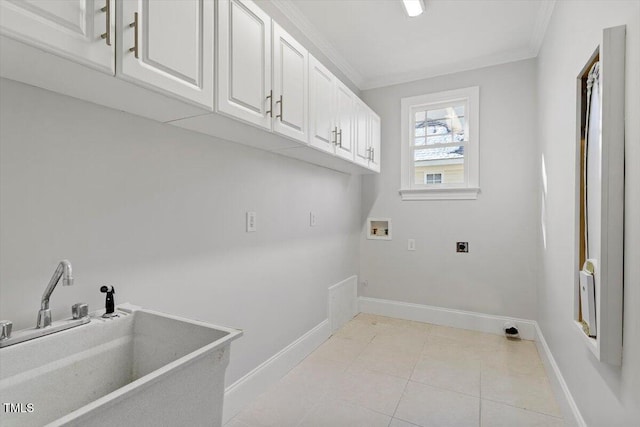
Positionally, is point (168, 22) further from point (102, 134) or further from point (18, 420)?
point (18, 420)

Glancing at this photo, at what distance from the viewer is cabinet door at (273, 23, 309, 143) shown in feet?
5.88

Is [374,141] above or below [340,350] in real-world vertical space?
above

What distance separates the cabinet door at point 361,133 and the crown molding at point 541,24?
1.51 metres

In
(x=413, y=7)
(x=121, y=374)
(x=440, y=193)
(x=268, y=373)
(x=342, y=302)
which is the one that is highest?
(x=413, y=7)

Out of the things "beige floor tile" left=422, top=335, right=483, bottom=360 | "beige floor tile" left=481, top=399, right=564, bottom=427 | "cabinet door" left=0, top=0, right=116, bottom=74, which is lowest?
"beige floor tile" left=481, top=399, right=564, bottom=427

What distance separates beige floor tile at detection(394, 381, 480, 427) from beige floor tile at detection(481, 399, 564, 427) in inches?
2.2

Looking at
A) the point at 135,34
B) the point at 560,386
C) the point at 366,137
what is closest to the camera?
the point at 135,34

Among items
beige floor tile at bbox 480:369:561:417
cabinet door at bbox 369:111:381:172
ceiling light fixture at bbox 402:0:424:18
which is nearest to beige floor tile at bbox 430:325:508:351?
Answer: beige floor tile at bbox 480:369:561:417

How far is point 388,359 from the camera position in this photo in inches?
106

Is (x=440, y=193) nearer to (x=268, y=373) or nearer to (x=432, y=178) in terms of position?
(x=432, y=178)

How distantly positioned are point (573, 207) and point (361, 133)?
5.80 ft

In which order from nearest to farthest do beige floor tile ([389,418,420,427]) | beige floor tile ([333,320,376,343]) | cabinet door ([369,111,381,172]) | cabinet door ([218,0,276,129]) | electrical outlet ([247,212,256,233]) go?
cabinet door ([218,0,276,129]), beige floor tile ([389,418,420,427]), electrical outlet ([247,212,256,233]), beige floor tile ([333,320,376,343]), cabinet door ([369,111,381,172])

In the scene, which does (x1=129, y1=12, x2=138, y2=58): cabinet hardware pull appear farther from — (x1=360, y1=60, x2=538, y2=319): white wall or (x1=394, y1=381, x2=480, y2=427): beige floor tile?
(x1=360, y1=60, x2=538, y2=319): white wall

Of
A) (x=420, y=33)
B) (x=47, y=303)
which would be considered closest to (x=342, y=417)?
(x=47, y=303)
